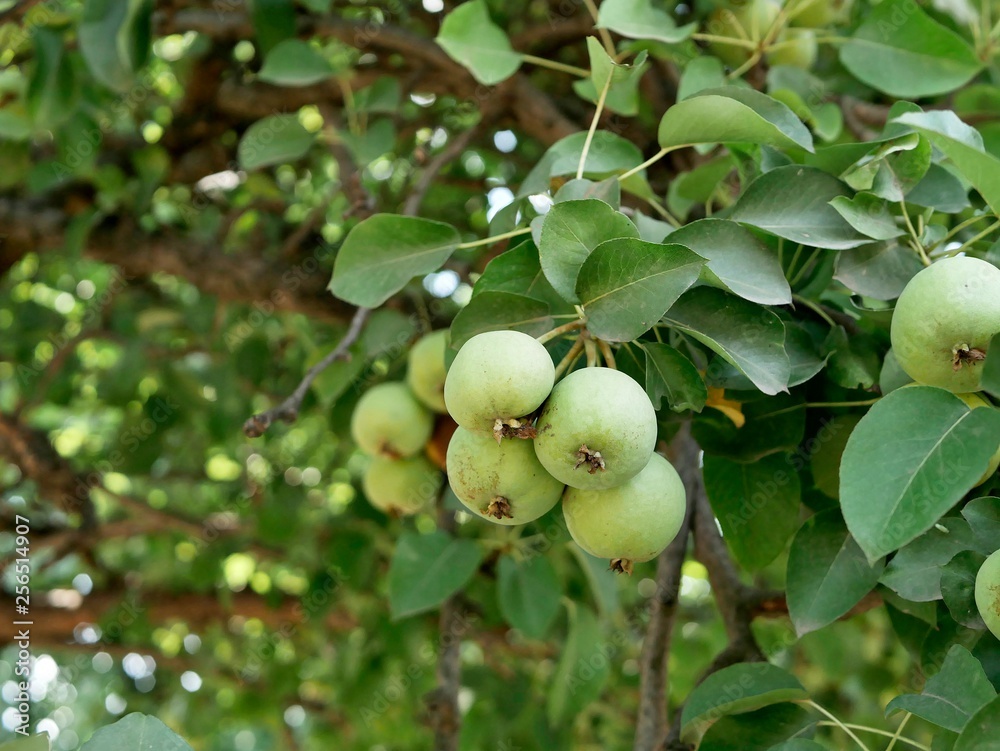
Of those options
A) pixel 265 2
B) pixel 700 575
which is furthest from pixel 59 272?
pixel 700 575

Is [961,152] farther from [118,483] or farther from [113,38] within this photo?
[118,483]

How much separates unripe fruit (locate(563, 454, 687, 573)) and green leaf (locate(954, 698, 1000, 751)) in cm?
28

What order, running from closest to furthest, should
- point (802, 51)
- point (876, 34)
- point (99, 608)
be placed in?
point (876, 34) < point (802, 51) < point (99, 608)

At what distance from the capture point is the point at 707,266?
87 cm

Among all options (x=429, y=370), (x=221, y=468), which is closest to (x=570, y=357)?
(x=429, y=370)

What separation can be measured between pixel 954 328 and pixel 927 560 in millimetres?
228

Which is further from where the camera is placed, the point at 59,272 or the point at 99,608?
the point at 59,272

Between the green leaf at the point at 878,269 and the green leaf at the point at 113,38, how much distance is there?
51.7 inches

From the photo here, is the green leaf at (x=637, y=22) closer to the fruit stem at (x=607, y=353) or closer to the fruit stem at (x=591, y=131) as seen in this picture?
the fruit stem at (x=591, y=131)

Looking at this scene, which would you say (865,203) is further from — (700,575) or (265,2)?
(700,575)

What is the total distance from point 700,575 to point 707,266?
7.39ft

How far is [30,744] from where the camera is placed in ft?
2.61

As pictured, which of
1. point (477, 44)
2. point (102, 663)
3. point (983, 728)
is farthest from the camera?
point (102, 663)

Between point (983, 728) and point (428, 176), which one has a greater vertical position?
point (983, 728)
